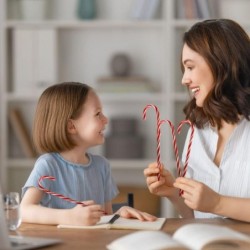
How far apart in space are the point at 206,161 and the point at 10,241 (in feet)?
3.09

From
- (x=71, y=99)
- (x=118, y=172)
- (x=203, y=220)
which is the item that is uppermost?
A: (x=71, y=99)

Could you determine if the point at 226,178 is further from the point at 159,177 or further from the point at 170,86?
the point at 170,86

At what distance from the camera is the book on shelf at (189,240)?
5.22 ft

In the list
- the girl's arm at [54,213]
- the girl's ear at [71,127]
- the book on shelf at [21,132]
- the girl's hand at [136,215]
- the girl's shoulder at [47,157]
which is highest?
the girl's ear at [71,127]

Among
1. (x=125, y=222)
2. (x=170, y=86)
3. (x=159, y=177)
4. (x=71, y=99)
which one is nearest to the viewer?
(x=125, y=222)

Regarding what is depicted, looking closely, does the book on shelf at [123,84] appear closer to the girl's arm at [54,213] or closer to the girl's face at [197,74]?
the girl's face at [197,74]

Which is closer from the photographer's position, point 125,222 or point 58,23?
point 125,222

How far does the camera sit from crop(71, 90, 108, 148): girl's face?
8.30 feet

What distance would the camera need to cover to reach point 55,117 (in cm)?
249

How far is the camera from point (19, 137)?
4.96 m

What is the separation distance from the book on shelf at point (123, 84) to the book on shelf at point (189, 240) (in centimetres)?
314

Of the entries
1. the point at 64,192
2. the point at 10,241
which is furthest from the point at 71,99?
the point at 10,241

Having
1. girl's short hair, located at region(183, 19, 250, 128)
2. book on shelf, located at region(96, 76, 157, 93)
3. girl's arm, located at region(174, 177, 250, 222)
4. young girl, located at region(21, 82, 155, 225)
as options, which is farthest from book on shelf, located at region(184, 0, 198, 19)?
girl's arm, located at region(174, 177, 250, 222)

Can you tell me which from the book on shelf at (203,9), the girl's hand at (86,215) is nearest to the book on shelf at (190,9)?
the book on shelf at (203,9)
